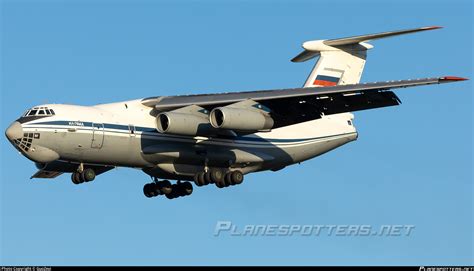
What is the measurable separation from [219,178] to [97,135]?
2707 millimetres

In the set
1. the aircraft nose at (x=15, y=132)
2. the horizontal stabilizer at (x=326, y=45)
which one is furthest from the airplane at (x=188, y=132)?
the horizontal stabilizer at (x=326, y=45)

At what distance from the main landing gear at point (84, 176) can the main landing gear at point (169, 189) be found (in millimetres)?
2003

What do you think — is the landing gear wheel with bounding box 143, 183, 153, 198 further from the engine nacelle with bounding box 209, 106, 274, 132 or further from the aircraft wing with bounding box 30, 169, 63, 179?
the engine nacelle with bounding box 209, 106, 274, 132

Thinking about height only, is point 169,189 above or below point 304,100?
below

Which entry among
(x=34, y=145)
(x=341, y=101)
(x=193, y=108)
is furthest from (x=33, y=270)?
(x=341, y=101)

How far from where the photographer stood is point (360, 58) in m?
26.7

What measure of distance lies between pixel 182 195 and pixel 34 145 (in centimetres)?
394

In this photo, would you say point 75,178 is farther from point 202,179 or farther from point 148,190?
point 202,179

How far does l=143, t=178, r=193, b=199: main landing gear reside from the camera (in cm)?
2516

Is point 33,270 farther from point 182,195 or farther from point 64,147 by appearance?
point 182,195

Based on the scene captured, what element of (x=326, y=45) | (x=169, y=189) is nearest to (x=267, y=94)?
(x=169, y=189)

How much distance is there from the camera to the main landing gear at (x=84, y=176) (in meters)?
23.4

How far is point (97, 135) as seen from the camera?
22891 millimetres

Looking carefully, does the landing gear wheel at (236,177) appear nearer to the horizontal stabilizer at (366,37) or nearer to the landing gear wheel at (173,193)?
the landing gear wheel at (173,193)
